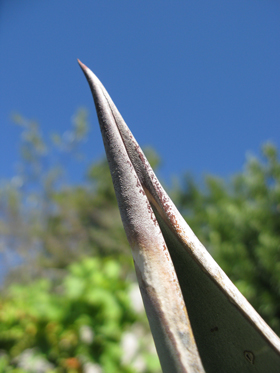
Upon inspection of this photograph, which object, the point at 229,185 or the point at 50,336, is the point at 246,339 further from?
the point at 229,185

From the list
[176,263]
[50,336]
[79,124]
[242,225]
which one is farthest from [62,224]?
[176,263]

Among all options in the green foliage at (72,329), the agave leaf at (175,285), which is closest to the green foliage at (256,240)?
the green foliage at (72,329)

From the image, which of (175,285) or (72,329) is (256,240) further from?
(175,285)

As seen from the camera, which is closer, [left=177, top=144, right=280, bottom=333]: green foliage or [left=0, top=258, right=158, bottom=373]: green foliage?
[left=0, top=258, right=158, bottom=373]: green foliage

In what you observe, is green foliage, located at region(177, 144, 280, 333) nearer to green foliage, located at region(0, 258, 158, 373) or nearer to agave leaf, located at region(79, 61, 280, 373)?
green foliage, located at region(0, 258, 158, 373)

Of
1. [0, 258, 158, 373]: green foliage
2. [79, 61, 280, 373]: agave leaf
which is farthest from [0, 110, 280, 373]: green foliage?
[79, 61, 280, 373]: agave leaf

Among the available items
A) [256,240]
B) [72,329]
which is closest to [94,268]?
[72,329]
